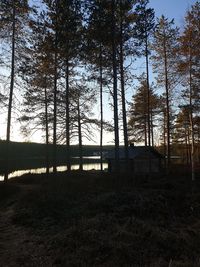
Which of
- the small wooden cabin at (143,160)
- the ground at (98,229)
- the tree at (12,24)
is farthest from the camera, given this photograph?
the small wooden cabin at (143,160)

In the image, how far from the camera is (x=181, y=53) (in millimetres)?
21750

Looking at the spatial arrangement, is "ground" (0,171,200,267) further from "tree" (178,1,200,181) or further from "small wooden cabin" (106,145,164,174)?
"small wooden cabin" (106,145,164,174)

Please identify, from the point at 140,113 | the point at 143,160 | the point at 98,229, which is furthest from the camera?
the point at 140,113

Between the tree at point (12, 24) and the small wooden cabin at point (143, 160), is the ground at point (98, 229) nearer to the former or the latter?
the tree at point (12, 24)

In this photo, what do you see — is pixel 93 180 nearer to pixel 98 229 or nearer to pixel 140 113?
pixel 98 229

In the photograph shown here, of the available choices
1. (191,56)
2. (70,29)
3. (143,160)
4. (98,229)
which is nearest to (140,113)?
(143,160)

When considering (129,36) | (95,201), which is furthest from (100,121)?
(95,201)

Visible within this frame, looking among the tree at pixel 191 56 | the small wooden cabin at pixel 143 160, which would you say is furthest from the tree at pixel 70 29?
the small wooden cabin at pixel 143 160

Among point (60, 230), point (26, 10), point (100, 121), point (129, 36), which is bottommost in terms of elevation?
point (60, 230)

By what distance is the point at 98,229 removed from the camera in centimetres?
844

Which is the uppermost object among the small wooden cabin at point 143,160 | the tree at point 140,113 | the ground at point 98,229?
the tree at point 140,113

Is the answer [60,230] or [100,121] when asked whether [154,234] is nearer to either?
[60,230]

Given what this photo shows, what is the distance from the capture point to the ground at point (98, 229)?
264 inches

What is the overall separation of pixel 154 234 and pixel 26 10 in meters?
15.1
